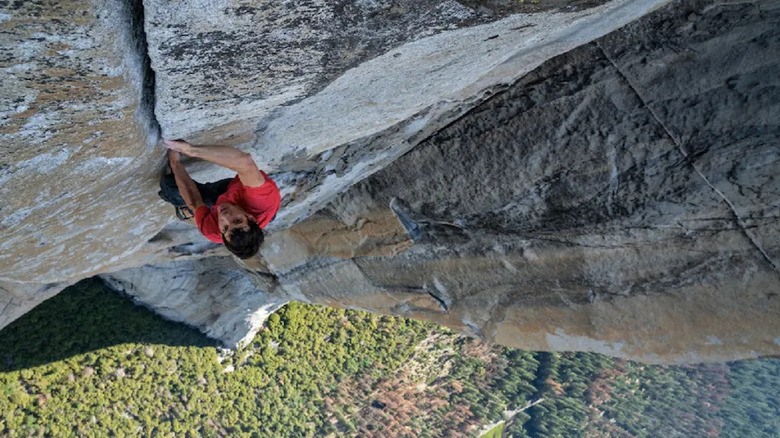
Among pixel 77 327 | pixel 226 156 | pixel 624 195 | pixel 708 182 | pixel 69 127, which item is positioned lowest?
pixel 77 327

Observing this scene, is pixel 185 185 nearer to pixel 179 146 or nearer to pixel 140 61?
pixel 179 146

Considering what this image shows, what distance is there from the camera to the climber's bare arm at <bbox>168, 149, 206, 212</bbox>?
3244mm

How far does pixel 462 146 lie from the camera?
4.17 meters

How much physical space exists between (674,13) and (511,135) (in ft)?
3.64

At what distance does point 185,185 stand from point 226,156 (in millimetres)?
430

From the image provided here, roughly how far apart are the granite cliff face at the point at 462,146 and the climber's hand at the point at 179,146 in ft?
0.18

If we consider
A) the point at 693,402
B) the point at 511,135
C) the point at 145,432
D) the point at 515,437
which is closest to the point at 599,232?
the point at 511,135

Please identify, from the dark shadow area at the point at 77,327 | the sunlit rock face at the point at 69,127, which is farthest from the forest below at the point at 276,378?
the sunlit rock face at the point at 69,127

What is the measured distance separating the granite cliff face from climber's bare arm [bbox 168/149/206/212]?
92mm

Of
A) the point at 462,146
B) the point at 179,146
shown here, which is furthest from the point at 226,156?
the point at 462,146

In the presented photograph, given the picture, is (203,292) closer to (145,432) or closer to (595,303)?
(145,432)

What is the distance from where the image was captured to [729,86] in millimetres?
3168

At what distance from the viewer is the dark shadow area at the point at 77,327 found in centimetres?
683

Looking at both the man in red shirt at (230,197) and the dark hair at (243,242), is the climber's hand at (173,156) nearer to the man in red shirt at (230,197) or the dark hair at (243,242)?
the man in red shirt at (230,197)
